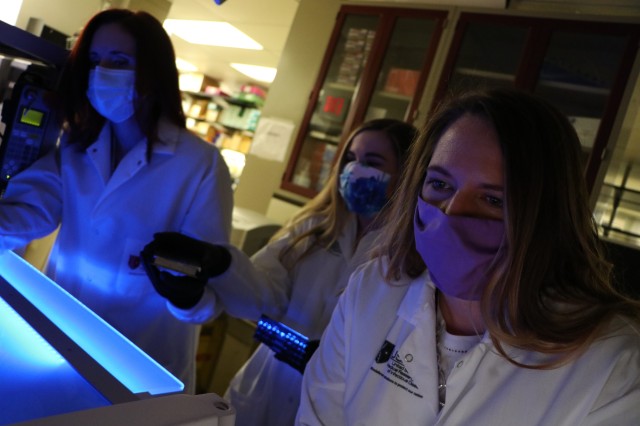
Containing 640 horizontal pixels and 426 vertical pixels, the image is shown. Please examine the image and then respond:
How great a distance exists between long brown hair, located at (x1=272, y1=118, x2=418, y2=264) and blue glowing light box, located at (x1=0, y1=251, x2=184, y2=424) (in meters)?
0.78

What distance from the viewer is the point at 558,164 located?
765mm

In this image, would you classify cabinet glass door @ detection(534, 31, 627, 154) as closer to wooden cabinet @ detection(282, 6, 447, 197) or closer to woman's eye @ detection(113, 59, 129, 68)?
wooden cabinet @ detection(282, 6, 447, 197)

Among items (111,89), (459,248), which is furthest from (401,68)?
(459,248)

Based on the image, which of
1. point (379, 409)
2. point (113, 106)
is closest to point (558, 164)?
point (379, 409)

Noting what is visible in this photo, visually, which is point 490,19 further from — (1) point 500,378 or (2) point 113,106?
(1) point 500,378

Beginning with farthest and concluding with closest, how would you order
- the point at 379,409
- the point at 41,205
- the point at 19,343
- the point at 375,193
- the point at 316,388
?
the point at 375,193 < the point at 41,205 < the point at 316,388 < the point at 379,409 < the point at 19,343

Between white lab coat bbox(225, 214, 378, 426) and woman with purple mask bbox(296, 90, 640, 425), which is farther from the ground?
woman with purple mask bbox(296, 90, 640, 425)

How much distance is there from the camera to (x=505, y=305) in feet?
2.47

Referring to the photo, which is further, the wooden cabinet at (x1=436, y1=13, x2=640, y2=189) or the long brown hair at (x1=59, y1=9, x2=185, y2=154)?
the wooden cabinet at (x1=436, y1=13, x2=640, y2=189)

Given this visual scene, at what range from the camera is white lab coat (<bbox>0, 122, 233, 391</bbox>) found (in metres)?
1.19

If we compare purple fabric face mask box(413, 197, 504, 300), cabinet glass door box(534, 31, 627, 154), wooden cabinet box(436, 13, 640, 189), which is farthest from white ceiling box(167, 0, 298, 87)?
cabinet glass door box(534, 31, 627, 154)

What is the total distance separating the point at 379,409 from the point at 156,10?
1.40 metres

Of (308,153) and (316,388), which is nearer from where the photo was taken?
(316,388)

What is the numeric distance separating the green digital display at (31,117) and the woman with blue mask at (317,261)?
0.66 metres
